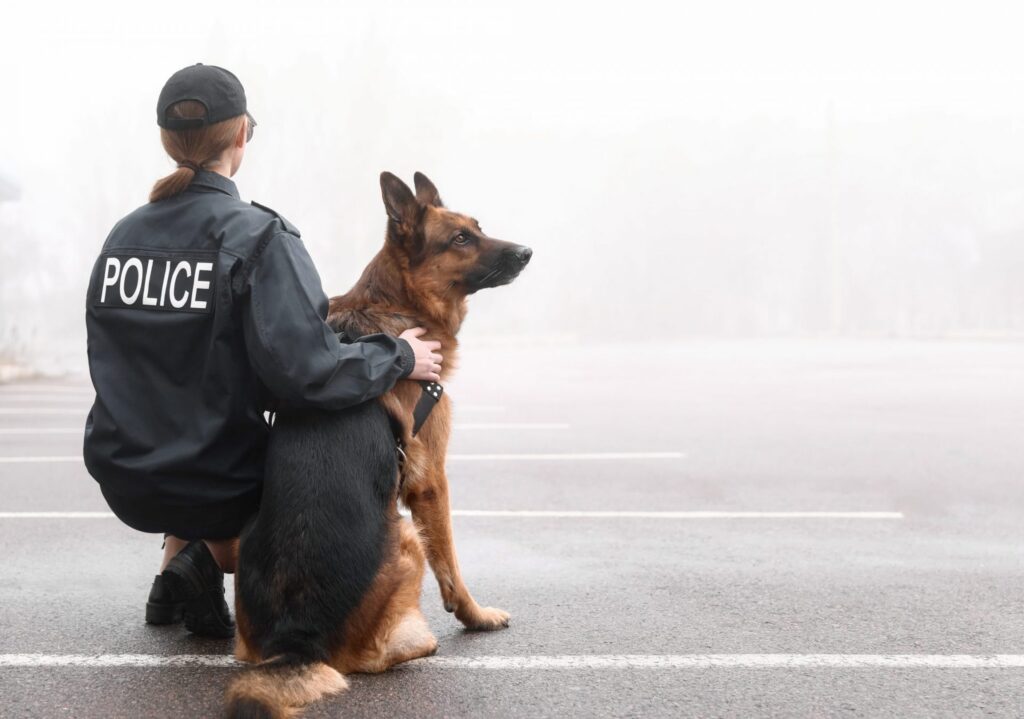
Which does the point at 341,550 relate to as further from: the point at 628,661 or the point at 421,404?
the point at 628,661

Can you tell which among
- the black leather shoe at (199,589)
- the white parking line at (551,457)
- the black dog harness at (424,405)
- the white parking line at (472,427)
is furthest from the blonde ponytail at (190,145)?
the white parking line at (472,427)

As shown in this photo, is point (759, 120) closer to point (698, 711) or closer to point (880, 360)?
point (880, 360)

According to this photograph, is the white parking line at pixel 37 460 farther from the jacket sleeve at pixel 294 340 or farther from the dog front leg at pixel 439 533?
the jacket sleeve at pixel 294 340

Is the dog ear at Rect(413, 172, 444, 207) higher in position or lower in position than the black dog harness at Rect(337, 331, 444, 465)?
higher

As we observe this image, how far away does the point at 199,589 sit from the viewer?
3.52 metres

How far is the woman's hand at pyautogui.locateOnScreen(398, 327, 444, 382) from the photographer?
3518 millimetres

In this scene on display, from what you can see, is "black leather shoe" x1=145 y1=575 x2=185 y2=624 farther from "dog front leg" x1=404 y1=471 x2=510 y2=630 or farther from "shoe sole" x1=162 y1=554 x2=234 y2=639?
"dog front leg" x1=404 y1=471 x2=510 y2=630

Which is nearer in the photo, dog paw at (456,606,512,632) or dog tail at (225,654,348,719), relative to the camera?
dog tail at (225,654,348,719)

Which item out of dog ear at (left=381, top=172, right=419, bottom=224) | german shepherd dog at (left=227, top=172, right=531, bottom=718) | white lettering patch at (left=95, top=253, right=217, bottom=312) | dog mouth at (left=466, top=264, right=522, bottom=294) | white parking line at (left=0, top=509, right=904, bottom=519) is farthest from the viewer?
white parking line at (left=0, top=509, right=904, bottom=519)

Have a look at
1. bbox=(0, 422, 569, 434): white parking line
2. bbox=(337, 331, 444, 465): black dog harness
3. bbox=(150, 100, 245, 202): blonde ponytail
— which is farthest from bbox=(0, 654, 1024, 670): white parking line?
bbox=(0, 422, 569, 434): white parking line

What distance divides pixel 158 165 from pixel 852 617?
45837 millimetres

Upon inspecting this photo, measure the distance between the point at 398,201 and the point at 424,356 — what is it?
2.15 feet

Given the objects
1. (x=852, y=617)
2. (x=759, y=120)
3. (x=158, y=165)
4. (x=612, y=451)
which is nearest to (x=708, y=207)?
(x=759, y=120)

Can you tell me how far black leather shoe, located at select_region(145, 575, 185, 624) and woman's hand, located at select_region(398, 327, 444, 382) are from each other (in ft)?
4.33
